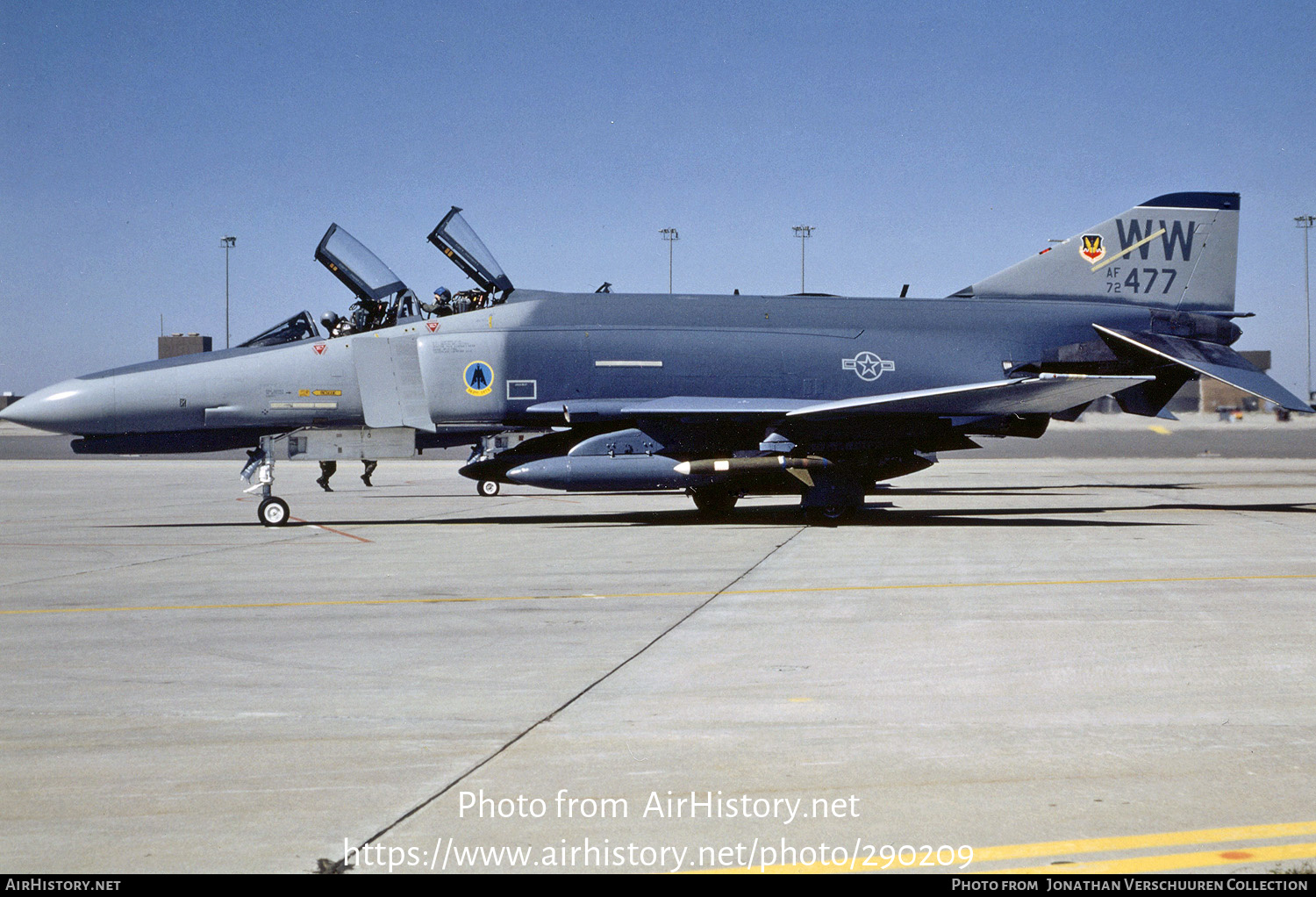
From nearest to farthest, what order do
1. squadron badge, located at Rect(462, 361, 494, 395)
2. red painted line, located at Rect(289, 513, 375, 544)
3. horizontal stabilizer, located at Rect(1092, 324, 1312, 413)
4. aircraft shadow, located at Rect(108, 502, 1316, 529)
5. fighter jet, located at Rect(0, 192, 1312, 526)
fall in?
red painted line, located at Rect(289, 513, 375, 544) → fighter jet, located at Rect(0, 192, 1312, 526) → squadron badge, located at Rect(462, 361, 494, 395) → aircraft shadow, located at Rect(108, 502, 1316, 529) → horizontal stabilizer, located at Rect(1092, 324, 1312, 413)

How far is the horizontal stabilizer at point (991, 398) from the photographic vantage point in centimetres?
1459

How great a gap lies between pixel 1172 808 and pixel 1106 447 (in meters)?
52.1

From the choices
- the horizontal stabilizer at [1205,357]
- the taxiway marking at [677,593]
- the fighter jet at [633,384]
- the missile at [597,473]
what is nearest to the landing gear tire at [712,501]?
the fighter jet at [633,384]

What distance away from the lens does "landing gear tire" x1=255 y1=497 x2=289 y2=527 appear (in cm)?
1593

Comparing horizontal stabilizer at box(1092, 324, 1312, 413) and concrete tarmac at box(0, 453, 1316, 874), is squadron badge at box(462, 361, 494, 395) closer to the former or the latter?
concrete tarmac at box(0, 453, 1316, 874)

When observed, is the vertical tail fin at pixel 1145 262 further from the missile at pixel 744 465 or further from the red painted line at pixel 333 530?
the red painted line at pixel 333 530

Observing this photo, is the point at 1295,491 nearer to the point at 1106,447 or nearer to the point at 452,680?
the point at 452,680

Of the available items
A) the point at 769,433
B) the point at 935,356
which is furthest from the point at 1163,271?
the point at 769,433

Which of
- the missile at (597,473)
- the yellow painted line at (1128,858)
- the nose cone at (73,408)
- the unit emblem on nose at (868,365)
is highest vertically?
the unit emblem on nose at (868,365)

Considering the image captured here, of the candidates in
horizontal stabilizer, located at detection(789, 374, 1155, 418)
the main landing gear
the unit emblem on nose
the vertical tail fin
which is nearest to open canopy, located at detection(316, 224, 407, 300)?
the main landing gear

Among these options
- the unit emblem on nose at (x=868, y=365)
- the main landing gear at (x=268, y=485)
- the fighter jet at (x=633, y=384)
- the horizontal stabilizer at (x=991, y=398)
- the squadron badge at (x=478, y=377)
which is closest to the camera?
the horizontal stabilizer at (x=991, y=398)

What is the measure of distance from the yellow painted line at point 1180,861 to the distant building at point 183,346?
1494cm

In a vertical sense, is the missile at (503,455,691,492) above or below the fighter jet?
below

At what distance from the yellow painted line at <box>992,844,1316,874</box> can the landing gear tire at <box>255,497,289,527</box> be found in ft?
46.6
